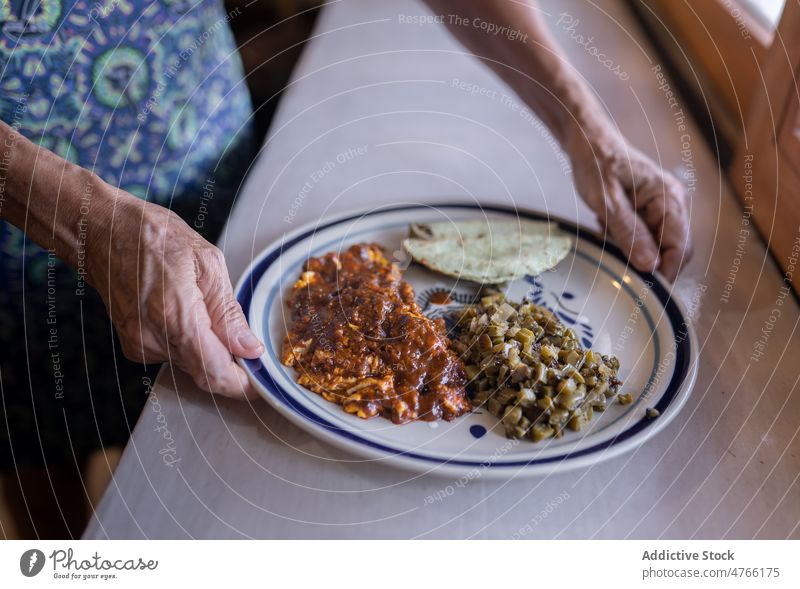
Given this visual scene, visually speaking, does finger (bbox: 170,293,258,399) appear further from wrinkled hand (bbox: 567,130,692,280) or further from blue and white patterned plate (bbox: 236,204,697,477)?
wrinkled hand (bbox: 567,130,692,280)

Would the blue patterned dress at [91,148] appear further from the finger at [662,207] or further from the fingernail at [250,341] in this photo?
the finger at [662,207]

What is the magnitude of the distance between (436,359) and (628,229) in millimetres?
285

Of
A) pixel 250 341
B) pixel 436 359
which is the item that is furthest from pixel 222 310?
pixel 436 359

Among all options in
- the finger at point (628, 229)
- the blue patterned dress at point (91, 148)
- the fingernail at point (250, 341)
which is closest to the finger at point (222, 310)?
the fingernail at point (250, 341)

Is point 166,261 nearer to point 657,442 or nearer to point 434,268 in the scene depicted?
point 434,268

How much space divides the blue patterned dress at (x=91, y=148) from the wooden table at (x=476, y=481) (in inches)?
3.9

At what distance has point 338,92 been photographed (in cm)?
101

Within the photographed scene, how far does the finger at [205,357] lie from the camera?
47 cm

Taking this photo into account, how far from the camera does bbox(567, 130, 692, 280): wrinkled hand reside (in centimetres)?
65

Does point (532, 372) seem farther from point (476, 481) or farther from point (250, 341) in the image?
point (250, 341)

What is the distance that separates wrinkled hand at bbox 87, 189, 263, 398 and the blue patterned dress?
91 millimetres

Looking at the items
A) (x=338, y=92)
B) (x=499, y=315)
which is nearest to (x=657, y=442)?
(x=499, y=315)

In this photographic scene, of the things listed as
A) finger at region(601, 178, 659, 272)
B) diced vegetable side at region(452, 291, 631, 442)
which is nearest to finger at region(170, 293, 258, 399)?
diced vegetable side at region(452, 291, 631, 442)

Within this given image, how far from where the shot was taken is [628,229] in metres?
0.66
